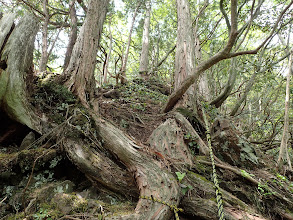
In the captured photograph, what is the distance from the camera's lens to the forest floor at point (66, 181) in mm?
1867

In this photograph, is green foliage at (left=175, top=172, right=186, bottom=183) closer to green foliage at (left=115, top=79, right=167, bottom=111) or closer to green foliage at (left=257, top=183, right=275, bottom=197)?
green foliage at (left=257, top=183, right=275, bottom=197)

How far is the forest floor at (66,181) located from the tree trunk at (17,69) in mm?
198

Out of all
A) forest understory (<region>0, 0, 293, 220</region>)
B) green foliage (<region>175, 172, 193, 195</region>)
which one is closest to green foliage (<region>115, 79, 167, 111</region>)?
forest understory (<region>0, 0, 293, 220</region>)

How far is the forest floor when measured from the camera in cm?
187

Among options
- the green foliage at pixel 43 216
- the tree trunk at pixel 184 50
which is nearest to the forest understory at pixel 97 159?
the green foliage at pixel 43 216

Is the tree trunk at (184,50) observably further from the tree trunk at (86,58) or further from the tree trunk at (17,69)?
the tree trunk at (17,69)

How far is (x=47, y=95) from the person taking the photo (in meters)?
3.08

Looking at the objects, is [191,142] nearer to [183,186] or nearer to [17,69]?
[183,186]

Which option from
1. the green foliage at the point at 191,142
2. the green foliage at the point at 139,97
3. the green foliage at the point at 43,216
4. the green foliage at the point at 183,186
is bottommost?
the green foliage at the point at 43,216

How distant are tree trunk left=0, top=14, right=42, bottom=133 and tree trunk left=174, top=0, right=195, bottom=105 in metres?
3.08

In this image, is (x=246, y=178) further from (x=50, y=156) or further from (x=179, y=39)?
(x=179, y=39)

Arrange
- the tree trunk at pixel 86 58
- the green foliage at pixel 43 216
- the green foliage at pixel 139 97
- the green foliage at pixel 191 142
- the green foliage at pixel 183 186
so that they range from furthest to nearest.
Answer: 1. the green foliage at pixel 139 97
2. the tree trunk at pixel 86 58
3. the green foliage at pixel 191 142
4. the green foliage at pixel 183 186
5. the green foliage at pixel 43 216

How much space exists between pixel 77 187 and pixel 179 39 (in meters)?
4.72

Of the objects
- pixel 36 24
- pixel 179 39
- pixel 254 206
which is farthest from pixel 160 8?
pixel 254 206
